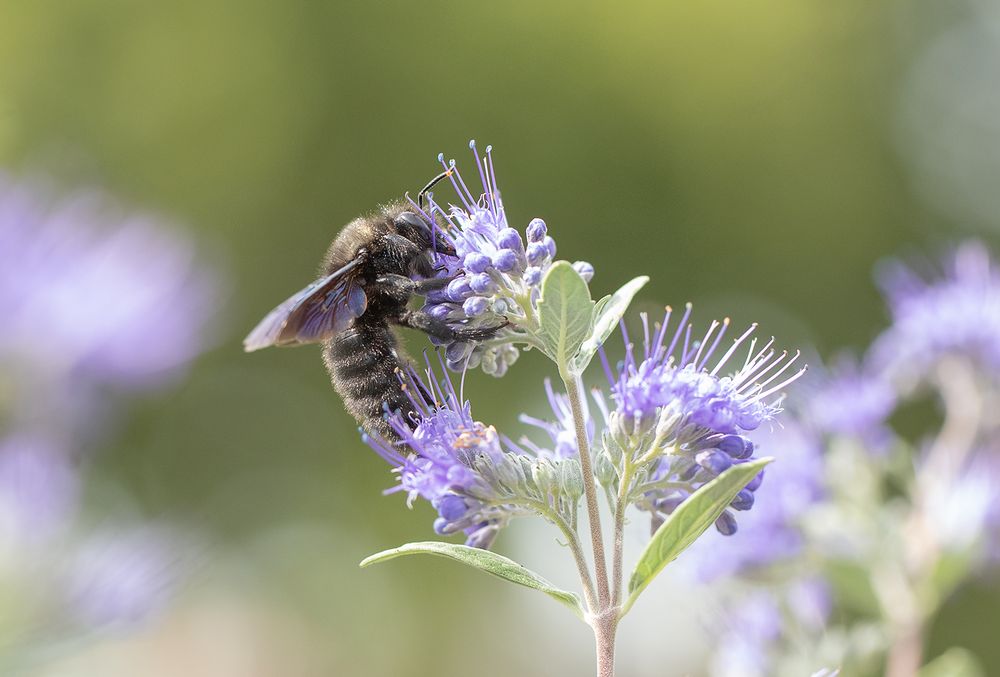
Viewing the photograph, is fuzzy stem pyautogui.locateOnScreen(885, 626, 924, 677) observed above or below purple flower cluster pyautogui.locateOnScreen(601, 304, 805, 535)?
below

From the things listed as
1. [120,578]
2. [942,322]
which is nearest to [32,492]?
[120,578]

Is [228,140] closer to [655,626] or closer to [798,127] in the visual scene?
[798,127]

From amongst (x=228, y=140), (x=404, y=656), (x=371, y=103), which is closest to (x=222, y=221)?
(x=228, y=140)

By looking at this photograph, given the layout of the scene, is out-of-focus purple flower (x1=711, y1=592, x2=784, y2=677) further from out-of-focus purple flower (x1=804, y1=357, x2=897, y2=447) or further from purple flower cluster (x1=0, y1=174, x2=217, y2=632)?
purple flower cluster (x1=0, y1=174, x2=217, y2=632)

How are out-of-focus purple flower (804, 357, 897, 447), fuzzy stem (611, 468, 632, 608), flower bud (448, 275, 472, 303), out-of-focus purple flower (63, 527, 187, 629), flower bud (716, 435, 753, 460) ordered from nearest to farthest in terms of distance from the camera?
fuzzy stem (611, 468, 632, 608) → flower bud (716, 435, 753, 460) → flower bud (448, 275, 472, 303) → out-of-focus purple flower (63, 527, 187, 629) → out-of-focus purple flower (804, 357, 897, 447)

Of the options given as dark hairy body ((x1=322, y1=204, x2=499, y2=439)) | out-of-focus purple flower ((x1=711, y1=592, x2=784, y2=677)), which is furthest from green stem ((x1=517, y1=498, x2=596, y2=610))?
out-of-focus purple flower ((x1=711, y1=592, x2=784, y2=677))

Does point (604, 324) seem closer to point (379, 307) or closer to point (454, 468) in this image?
point (454, 468)

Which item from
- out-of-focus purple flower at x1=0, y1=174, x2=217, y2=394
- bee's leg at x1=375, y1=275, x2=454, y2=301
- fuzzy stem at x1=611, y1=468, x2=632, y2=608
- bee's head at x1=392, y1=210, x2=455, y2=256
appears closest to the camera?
fuzzy stem at x1=611, y1=468, x2=632, y2=608

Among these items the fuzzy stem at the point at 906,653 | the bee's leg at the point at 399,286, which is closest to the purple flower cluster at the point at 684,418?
the bee's leg at the point at 399,286
